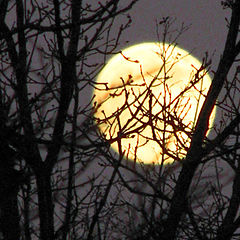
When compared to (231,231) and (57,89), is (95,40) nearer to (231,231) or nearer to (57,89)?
(57,89)

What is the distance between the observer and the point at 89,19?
4.21 metres

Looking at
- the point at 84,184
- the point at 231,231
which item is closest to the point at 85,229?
the point at 84,184

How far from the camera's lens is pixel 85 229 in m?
7.65

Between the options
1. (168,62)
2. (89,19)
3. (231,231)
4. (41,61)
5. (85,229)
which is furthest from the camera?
(168,62)

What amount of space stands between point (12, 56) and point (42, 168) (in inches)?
58.7

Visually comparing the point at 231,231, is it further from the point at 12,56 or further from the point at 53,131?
the point at 12,56

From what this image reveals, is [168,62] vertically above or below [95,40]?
above

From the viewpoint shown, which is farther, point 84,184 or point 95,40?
point 84,184

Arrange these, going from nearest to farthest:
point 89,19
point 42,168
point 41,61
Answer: point 89,19 → point 42,168 → point 41,61

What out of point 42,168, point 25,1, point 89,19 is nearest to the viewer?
point 89,19

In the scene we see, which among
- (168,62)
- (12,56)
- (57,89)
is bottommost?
(57,89)

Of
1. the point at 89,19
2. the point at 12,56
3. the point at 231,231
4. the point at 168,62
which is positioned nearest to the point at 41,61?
the point at 12,56

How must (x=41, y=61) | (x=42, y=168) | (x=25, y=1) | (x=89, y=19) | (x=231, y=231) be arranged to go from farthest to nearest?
(x=41, y=61)
(x=25, y=1)
(x=42, y=168)
(x=231, y=231)
(x=89, y=19)

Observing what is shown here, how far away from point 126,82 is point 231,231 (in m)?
2.06
